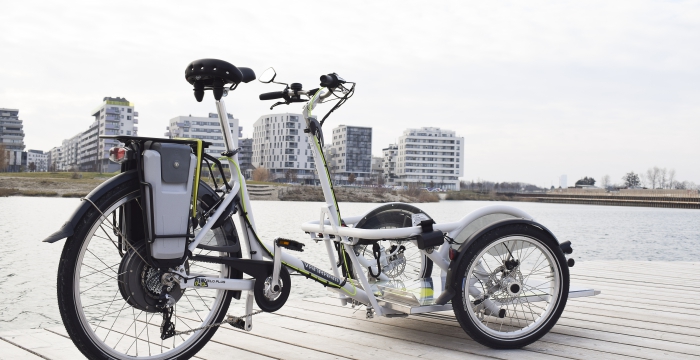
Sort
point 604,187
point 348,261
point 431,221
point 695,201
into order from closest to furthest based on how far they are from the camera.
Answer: point 431,221 < point 348,261 < point 695,201 < point 604,187

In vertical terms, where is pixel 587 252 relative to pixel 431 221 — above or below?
below

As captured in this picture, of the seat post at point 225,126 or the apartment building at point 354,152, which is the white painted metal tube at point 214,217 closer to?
the seat post at point 225,126

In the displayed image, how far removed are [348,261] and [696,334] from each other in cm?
191

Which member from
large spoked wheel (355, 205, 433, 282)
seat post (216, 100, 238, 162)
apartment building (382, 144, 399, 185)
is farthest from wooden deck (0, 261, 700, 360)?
apartment building (382, 144, 399, 185)

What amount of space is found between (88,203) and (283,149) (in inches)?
3990

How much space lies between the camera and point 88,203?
204 cm

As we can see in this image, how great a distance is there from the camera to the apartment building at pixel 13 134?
92.0m

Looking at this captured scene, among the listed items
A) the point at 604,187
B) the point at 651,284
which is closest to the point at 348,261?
the point at 651,284

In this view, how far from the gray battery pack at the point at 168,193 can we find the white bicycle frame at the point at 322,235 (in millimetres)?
118

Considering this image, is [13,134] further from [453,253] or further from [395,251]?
[453,253]

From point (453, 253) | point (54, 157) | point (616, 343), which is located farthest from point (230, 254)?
point (54, 157)

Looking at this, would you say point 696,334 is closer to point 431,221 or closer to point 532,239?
point 532,239

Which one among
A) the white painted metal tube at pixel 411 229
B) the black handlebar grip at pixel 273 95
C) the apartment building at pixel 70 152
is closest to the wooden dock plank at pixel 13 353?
the white painted metal tube at pixel 411 229

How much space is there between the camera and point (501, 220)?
2949 mm
